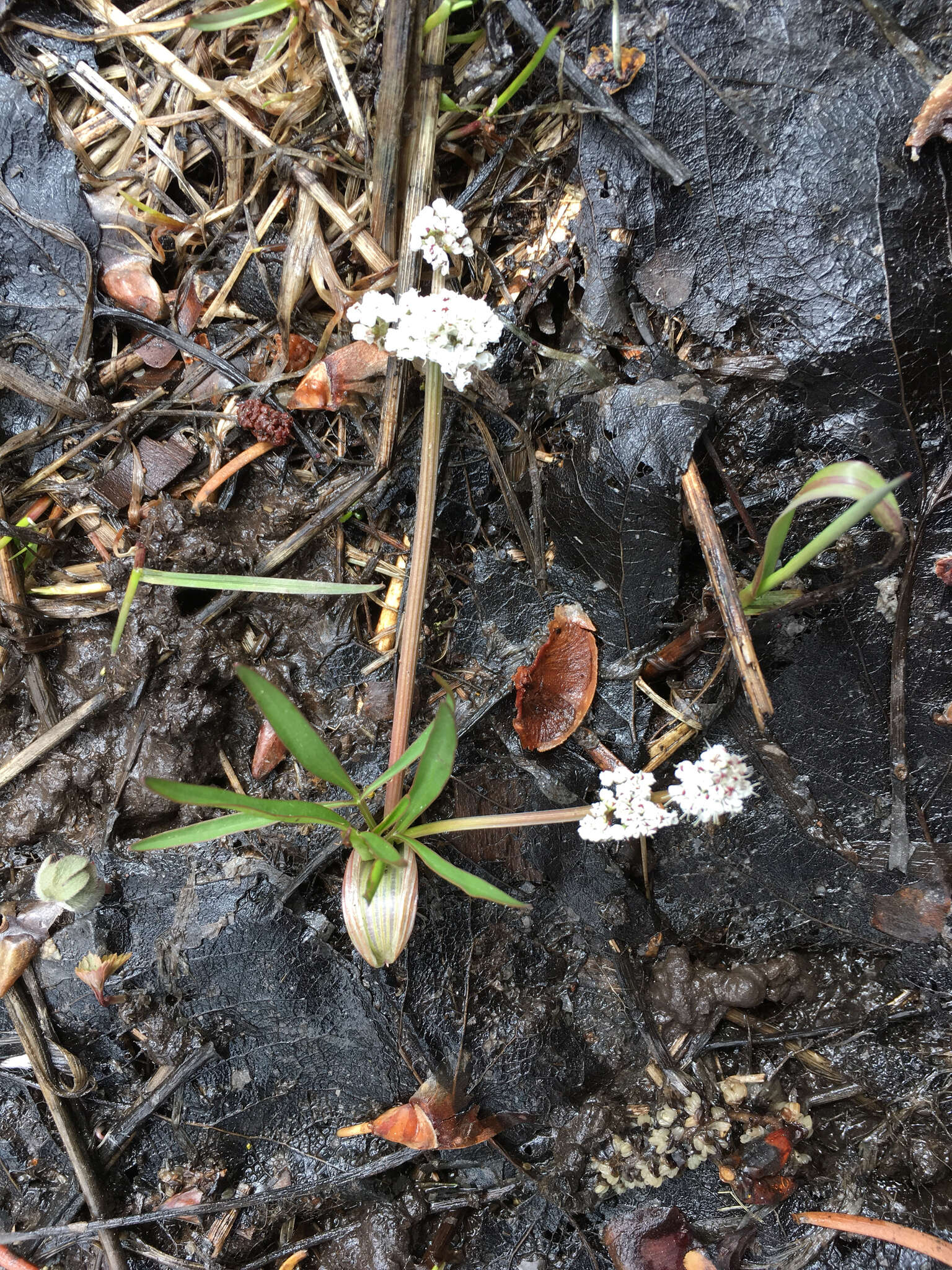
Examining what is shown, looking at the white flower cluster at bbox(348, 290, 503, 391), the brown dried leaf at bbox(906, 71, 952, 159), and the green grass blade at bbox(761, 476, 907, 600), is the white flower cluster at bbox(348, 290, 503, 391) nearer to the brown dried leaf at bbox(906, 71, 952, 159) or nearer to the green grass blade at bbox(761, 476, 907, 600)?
the green grass blade at bbox(761, 476, 907, 600)

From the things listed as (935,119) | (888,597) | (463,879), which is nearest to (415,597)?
(463,879)

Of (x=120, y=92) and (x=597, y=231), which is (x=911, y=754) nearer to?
(x=597, y=231)

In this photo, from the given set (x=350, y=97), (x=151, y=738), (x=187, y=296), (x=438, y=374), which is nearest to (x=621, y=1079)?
(x=151, y=738)

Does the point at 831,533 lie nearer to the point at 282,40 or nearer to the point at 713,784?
the point at 713,784

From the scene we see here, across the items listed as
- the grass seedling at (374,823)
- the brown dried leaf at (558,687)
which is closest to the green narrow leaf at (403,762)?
the grass seedling at (374,823)

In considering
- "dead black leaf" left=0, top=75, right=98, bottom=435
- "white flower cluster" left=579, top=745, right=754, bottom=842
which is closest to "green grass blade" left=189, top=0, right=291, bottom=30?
"dead black leaf" left=0, top=75, right=98, bottom=435

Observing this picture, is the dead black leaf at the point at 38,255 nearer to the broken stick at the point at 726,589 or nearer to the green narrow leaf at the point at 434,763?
the green narrow leaf at the point at 434,763
